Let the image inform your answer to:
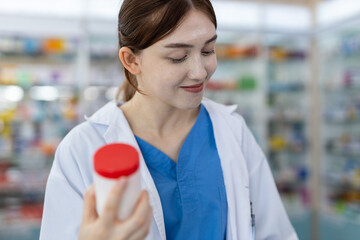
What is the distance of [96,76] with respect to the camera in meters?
3.68

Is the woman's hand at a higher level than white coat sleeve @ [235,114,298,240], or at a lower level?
higher

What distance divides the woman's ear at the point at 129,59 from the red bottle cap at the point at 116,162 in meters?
0.51

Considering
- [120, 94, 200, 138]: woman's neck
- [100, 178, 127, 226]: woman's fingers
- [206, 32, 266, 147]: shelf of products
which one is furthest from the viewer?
[206, 32, 266, 147]: shelf of products

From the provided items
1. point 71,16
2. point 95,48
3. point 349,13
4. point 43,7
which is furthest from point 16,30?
point 349,13

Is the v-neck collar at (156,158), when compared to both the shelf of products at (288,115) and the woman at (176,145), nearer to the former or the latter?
the woman at (176,145)

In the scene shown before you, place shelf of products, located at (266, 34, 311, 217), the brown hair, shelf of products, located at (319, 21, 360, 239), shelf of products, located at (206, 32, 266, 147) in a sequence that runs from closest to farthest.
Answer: the brown hair
shelf of products, located at (319, 21, 360, 239)
shelf of products, located at (206, 32, 266, 147)
shelf of products, located at (266, 34, 311, 217)

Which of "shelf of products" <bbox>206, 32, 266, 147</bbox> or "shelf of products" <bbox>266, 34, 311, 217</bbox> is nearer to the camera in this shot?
"shelf of products" <bbox>206, 32, 266, 147</bbox>

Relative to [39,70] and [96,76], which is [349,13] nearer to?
[96,76]

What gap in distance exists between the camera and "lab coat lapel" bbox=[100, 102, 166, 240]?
938 mm

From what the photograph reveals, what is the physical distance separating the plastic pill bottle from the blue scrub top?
476 mm

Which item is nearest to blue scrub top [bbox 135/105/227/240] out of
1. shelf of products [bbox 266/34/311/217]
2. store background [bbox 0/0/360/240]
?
store background [bbox 0/0/360/240]

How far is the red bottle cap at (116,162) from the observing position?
49 cm

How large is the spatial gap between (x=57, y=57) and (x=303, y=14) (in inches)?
124

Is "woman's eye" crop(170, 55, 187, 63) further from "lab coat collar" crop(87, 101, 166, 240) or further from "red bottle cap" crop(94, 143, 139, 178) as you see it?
"red bottle cap" crop(94, 143, 139, 178)
